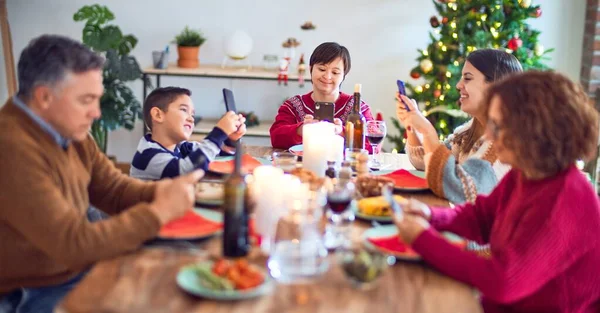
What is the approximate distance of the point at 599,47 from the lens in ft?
17.6

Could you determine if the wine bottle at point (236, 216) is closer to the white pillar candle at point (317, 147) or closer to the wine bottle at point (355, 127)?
the white pillar candle at point (317, 147)

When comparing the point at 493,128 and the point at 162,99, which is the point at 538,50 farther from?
the point at 493,128

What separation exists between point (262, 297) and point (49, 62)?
32.3 inches

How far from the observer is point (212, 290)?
153 centimetres

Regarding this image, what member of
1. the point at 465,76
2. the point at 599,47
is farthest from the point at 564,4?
the point at 465,76

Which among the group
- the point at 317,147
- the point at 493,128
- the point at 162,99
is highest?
the point at 493,128

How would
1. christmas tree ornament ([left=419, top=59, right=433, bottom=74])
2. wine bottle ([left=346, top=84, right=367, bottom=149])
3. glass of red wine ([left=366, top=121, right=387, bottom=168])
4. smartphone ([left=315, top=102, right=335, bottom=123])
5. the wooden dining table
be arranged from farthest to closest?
christmas tree ornament ([left=419, top=59, right=433, bottom=74])
smartphone ([left=315, top=102, right=335, bottom=123])
wine bottle ([left=346, top=84, right=367, bottom=149])
glass of red wine ([left=366, top=121, right=387, bottom=168])
the wooden dining table

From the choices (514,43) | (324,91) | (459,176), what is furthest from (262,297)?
(514,43)

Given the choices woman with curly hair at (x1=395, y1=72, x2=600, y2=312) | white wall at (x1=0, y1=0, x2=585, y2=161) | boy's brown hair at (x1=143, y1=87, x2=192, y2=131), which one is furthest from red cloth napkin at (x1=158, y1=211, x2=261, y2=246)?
white wall at (x1=0, y1=0, x2=585, y2=161)

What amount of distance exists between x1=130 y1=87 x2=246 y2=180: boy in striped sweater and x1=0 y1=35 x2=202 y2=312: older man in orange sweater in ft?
1.84

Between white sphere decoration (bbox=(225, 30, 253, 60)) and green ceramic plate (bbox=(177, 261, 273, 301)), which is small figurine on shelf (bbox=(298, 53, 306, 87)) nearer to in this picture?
white sphere decoration (bbox=(225, 30, 253, 60))

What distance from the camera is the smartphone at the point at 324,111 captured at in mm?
3279

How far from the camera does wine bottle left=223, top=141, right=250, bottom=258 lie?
5.61ft

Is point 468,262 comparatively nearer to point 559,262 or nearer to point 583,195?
point 559,262
